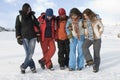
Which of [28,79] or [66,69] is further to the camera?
[66,69]

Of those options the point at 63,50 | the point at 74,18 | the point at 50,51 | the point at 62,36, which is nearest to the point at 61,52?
the point at 63,50

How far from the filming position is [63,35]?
33.6ft

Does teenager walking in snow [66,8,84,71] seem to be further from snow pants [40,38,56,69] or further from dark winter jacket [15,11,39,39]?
dark winter jacket [15,11,39,39]

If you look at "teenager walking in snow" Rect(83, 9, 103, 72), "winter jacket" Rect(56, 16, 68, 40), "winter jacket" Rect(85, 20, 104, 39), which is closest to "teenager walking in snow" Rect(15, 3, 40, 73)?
"winter jacket" Rect(56, 16, 68, 40)

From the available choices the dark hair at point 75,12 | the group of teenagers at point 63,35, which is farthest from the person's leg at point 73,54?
the dark hair at point 75,12

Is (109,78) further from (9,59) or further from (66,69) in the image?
(9,59)

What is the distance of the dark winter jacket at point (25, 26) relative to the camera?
9.55 meters

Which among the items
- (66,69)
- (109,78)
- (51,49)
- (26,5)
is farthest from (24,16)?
(109,78)

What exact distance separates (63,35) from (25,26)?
4.25 ft

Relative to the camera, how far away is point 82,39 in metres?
10.2

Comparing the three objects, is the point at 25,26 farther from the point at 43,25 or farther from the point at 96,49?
the point at 96,49

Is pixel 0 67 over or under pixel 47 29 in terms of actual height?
under

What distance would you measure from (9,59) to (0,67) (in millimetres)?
1418

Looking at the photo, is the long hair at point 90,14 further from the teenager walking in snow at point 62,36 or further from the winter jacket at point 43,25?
the winter jacket at point 43,25
